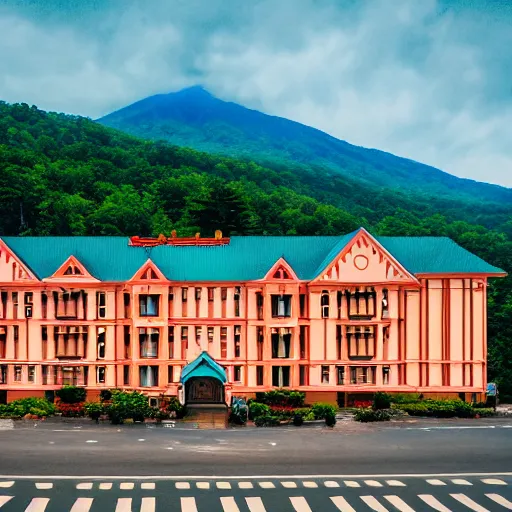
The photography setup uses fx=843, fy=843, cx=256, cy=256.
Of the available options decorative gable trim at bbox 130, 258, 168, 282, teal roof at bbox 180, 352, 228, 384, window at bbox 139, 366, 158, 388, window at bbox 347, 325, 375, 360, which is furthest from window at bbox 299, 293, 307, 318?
window at bbox 139, 366, 158, 388

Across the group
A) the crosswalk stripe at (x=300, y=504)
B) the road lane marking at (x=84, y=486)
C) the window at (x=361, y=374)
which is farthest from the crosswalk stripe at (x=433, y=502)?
the window at (x=361, y=374)

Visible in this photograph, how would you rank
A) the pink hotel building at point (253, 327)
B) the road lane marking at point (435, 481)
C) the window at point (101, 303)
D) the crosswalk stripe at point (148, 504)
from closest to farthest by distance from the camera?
the crosswalk stripe at point (148, 504), the road lane marking at point (435, 481), the pink hotel building at point (253, 327), the window at point (101, 303)

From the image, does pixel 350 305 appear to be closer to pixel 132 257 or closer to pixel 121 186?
pixel 132 257

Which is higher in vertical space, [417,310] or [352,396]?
[417,310]

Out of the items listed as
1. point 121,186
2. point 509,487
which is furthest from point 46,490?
point 121,186

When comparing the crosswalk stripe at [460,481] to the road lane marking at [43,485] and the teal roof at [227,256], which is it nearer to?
the road lane marking at [43,485]

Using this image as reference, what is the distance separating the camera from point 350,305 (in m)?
66.4

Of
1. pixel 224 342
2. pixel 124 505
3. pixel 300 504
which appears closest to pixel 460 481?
pixel 300 504

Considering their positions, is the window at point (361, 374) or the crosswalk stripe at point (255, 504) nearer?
the crosswalk stripe at point (255, 504)

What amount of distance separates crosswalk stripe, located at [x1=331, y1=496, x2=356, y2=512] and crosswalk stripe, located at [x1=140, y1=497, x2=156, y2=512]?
7.11 metres

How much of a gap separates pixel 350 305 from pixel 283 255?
22.2 feet

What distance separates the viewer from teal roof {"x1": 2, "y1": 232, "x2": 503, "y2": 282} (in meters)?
67.0

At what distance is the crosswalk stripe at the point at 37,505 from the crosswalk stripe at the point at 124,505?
2.76 metres

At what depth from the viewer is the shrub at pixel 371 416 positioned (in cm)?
5906
